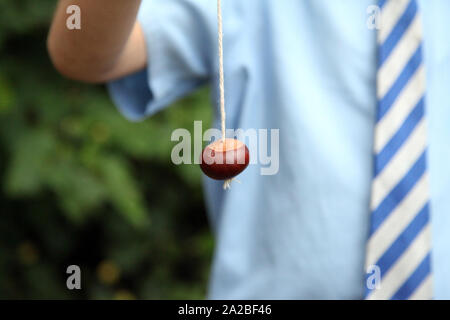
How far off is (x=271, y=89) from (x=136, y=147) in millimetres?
644

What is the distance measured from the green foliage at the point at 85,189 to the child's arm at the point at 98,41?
597 millimetres

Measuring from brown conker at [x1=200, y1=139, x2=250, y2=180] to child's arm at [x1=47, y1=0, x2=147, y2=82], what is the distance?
0.17 m

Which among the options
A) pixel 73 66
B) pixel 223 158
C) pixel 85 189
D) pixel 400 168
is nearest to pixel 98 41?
pixel 73 66

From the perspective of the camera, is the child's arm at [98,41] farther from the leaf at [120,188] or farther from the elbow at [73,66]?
the leaf at [120,188]

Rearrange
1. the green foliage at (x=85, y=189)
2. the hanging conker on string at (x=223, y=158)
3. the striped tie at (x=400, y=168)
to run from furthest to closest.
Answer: the green foliage at (x=85, y=189), the striped tie at (x=400, y=168), the hanging conker on string at (x=223, y=158)

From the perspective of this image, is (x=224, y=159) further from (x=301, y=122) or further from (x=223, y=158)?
(x=301, y=122)

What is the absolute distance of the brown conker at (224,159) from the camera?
47cm

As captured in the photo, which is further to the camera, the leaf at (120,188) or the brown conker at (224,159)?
the leaf at (120,188)

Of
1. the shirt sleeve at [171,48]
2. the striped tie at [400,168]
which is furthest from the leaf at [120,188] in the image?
the striped tie at [400,168]

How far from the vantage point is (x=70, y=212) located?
1.22 meters

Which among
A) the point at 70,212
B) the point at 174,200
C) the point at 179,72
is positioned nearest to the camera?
the point at 179,72
